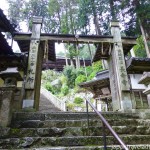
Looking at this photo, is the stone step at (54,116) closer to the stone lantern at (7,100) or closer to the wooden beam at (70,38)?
the stone lantern at (7,100)

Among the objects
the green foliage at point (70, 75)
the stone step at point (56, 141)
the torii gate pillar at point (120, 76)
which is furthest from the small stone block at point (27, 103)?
the green foliage at point (70, 75)

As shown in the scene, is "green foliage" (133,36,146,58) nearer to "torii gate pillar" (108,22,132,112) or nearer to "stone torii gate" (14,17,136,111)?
"stone torii gate" (14,17,136,111)

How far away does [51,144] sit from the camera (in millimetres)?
4949

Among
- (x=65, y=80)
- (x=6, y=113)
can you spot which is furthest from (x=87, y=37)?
(x=65, y=80)

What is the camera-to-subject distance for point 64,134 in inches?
219

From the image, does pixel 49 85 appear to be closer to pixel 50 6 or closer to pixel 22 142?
pixel 50 6

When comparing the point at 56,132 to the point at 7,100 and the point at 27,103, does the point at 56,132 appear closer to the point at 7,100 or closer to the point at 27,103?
the point at 7,100

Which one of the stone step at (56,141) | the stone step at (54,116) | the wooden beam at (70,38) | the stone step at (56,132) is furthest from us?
the wooden beam at (70,38)

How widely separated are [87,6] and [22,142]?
2233cm

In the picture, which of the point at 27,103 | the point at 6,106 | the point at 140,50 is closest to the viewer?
the point at 6,106

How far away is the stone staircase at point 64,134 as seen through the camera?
15.9 feet

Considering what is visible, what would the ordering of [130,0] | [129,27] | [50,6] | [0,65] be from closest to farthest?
[0,65], [130,0], [129,27], [50,6]

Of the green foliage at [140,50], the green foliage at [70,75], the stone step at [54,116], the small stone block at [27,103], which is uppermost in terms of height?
the green foliage at [140,50]

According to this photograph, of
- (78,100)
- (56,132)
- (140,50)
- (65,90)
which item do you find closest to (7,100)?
(56,132)
